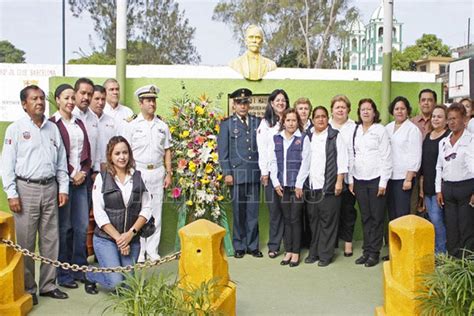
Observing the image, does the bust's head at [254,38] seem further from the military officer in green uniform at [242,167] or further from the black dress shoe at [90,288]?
the black dress shoe at [90,288]

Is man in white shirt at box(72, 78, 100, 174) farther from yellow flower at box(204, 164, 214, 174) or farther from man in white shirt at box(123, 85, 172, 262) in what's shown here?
yellow flower at box(204, 164, 214, 174)

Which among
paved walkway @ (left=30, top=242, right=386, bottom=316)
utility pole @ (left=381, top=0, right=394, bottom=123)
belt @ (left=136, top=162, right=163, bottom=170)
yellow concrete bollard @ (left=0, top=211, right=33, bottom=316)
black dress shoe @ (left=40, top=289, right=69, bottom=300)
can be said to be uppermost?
utility pole @ (left=381, top=0, right=394, bottom=123)

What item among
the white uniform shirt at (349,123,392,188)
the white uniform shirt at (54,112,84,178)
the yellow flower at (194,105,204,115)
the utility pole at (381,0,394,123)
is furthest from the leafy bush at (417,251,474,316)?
the utility pole at (381,0,394,123)

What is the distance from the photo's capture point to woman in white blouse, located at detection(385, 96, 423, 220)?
19.6 feet

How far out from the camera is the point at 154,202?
6086 millimetres

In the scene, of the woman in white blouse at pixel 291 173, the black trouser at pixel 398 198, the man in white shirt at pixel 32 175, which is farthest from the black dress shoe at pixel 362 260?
the man in white shirt at pixel 32 175

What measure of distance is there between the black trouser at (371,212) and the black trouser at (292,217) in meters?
0.65

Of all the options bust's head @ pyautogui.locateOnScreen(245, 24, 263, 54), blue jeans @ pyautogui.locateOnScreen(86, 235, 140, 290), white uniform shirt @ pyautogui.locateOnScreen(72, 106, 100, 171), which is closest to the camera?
blue jeans @ pyautogui.locateOnScreen(86, 235, 140, 290)

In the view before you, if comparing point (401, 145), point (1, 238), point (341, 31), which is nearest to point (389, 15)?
point (401, 145)

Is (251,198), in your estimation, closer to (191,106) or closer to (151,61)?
(191,106)

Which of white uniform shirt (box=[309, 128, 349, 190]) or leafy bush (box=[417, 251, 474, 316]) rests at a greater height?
white uniform shirt (box=[309, 128, 349, 190])

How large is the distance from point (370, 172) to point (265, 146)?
1147 millimetres

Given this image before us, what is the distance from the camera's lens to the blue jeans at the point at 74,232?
17.1ft

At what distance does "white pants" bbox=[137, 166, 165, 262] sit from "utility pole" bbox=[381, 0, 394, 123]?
310 centimetres
